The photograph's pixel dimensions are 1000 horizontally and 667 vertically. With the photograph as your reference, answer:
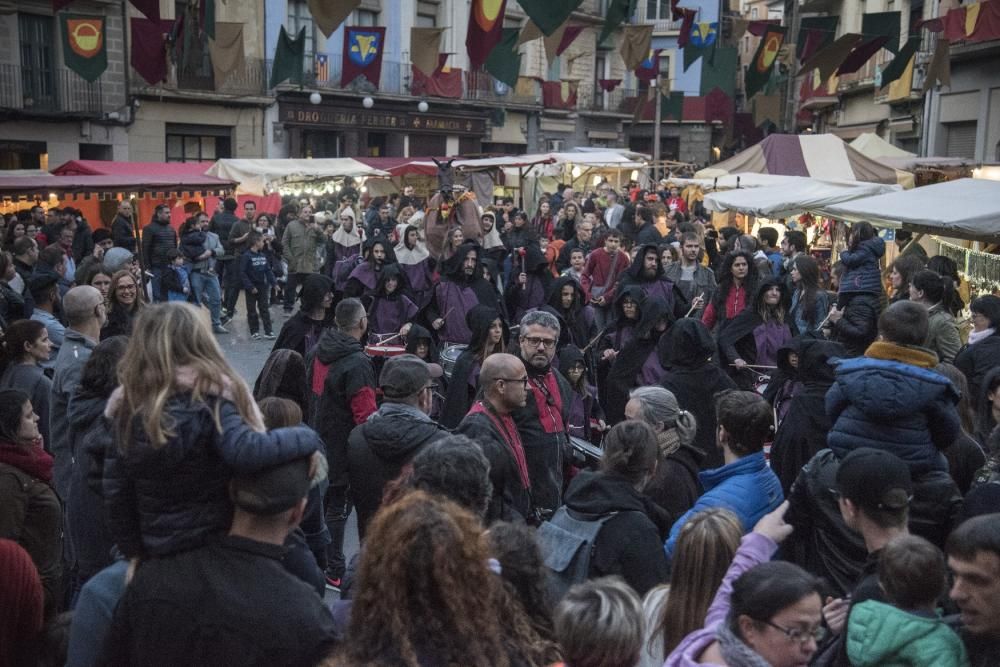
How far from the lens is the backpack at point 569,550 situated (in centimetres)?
343

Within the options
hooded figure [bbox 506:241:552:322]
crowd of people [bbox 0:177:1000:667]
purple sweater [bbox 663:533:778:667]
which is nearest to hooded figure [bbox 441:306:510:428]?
crowd of people [bbox 0:177:1000:667]

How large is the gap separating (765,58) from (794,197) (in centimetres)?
346

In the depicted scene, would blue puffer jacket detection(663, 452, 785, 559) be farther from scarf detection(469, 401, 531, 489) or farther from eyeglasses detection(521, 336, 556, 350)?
eyeglasses detection(521, 336, 556, 350)

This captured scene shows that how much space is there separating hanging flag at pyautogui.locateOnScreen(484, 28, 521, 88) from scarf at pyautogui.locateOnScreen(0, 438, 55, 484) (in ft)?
31.3

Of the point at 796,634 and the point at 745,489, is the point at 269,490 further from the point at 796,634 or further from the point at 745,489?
the point at 745,489

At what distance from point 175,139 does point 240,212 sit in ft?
26.5

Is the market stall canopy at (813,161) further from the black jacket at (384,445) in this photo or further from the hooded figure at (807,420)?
the black jacket at (384,445)

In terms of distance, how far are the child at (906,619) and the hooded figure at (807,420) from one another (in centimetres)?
258

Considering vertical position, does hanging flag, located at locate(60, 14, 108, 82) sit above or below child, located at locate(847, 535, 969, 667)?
above

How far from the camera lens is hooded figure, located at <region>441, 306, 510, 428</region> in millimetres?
6531

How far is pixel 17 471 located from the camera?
4.05 metres

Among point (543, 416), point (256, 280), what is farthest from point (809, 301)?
point (256, 280)

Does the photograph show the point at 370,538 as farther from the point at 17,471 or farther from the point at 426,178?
the point at 426,178

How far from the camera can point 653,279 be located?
9078 mm
